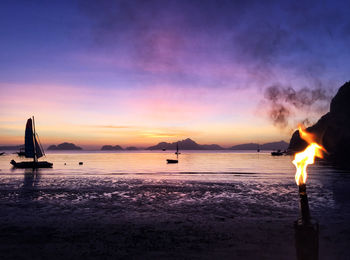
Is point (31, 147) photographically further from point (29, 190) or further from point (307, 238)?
point (307, 238)

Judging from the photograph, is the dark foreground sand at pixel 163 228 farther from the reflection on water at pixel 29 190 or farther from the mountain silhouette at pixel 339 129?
the mountain silhouette at pixel 339 129

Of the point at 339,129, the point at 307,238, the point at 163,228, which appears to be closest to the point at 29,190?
the point at 163,228

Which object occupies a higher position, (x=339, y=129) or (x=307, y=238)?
Result: (x=339, y=129)

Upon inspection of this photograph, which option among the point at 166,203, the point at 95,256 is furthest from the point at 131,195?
the point at 95,256

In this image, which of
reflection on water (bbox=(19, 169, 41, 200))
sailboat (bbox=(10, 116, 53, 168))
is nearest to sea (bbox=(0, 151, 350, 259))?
reflection on water (bbox=(19, 169, 41, 200))

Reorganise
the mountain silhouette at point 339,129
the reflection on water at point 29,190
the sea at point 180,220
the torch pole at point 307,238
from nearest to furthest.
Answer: the torch pole at point 307,238 < the sea at point 180,220 < the reflection on water at point 29,190 < the mountain silhouette at point 339,129

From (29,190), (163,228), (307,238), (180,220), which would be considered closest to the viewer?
(307,238)

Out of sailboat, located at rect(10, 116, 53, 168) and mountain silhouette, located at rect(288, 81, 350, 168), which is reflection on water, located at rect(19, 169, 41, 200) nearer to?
sailboat, located at rect(10, 116, 53, 168)

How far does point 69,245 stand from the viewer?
12977 mm

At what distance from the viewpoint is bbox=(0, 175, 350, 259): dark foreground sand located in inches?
473

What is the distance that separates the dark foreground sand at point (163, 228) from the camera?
12.0 metres

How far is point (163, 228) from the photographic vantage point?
16.0 m

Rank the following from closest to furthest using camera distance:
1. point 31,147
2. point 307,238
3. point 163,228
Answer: point 307,238, point 163,228, point 31,147

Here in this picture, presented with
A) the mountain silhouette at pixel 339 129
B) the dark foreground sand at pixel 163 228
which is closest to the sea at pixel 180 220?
the dark foreground sand at pixel 163 228
